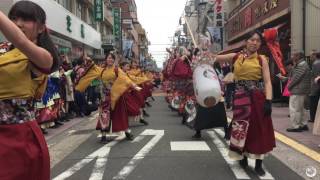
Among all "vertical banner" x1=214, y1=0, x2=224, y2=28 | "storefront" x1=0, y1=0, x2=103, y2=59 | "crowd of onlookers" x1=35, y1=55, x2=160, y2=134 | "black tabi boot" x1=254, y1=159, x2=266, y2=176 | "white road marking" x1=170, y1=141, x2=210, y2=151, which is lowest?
"white road marking" x1=170, y1=141, x2=210, y2=151

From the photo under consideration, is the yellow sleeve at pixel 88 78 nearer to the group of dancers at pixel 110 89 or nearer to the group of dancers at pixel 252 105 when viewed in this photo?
the group of dancers at pixel 110 89

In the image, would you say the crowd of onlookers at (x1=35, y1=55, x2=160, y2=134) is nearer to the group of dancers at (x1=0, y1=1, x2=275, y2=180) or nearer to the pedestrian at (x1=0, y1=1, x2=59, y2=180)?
the group of dancers at (x1=0, y1=1, x2=275, y2=180)

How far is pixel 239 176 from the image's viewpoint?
7.11 m

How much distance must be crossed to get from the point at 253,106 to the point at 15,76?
4.47m

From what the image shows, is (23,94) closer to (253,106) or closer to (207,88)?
(207,88)

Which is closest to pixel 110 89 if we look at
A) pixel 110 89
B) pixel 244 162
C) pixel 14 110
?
pixel 110 89

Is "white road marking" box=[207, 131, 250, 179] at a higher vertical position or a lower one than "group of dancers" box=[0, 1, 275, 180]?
lower

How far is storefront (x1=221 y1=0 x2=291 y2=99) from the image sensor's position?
68.4 ft

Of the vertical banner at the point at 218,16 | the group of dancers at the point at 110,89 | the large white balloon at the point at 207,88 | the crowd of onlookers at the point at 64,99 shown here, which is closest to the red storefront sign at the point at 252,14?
the vertical banner at the point at 218,16

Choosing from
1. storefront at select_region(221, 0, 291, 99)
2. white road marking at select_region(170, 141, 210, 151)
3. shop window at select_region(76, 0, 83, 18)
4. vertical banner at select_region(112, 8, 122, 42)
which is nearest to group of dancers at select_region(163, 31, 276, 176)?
white road marking at select_region(170, 141, 210, 151)

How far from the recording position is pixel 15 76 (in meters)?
3.21

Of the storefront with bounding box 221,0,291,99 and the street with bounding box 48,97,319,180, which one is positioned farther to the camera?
the storefront with bounding box 221,0,291,99

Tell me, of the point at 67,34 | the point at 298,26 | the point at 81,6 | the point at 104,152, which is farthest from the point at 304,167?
the point at 81,6

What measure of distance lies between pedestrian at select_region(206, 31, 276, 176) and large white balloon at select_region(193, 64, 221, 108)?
0.33m
